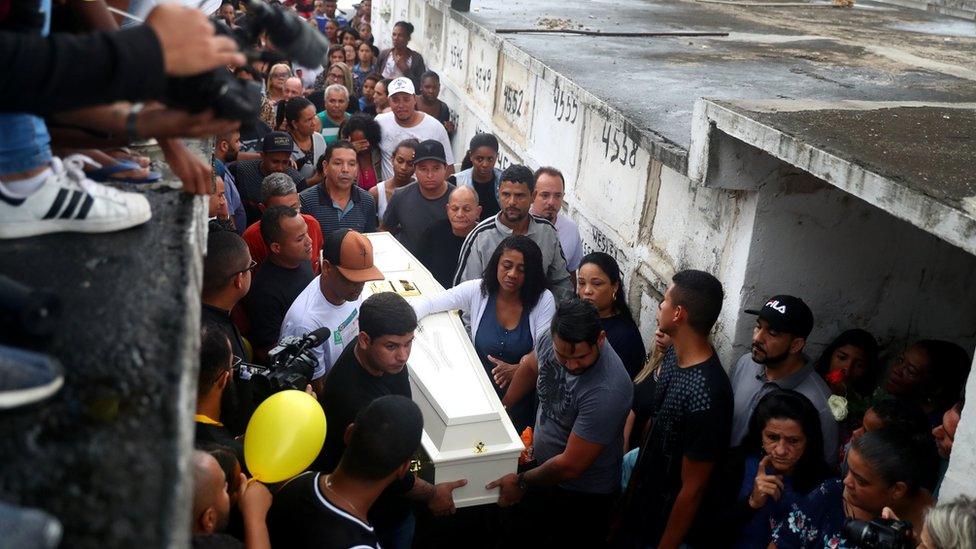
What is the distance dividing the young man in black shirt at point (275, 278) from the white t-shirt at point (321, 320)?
7.7 inches

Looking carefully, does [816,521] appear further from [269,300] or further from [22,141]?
[22,141]

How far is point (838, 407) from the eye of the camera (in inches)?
169

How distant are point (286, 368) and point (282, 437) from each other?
80 centimetres

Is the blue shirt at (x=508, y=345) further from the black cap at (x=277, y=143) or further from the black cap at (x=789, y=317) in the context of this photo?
the black cap at (x=277, y=143)

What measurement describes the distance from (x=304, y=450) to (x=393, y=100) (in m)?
5.74

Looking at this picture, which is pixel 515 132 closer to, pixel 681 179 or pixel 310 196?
pixel 310 196

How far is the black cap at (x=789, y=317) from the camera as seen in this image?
14.0ft

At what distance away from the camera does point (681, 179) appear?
5594 mm

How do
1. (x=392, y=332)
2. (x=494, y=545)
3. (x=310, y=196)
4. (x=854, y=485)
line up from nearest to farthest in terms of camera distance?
1. (x=854, y=485)
2. (x=392, y=332)
3. (x=494, y=545)
4. (x=310, y=196)

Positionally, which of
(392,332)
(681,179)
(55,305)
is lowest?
(392,332)

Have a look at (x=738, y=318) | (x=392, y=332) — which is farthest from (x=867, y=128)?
(x=392, y=332)

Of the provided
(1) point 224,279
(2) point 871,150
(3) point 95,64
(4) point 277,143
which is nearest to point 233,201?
(4) point 277,143

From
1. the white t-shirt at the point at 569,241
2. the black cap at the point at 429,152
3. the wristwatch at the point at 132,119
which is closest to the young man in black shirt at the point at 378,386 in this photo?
the wristwatch at the point at 132,119

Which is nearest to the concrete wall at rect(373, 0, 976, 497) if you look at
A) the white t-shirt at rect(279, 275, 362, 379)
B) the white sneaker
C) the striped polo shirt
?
the striped polo shirt
